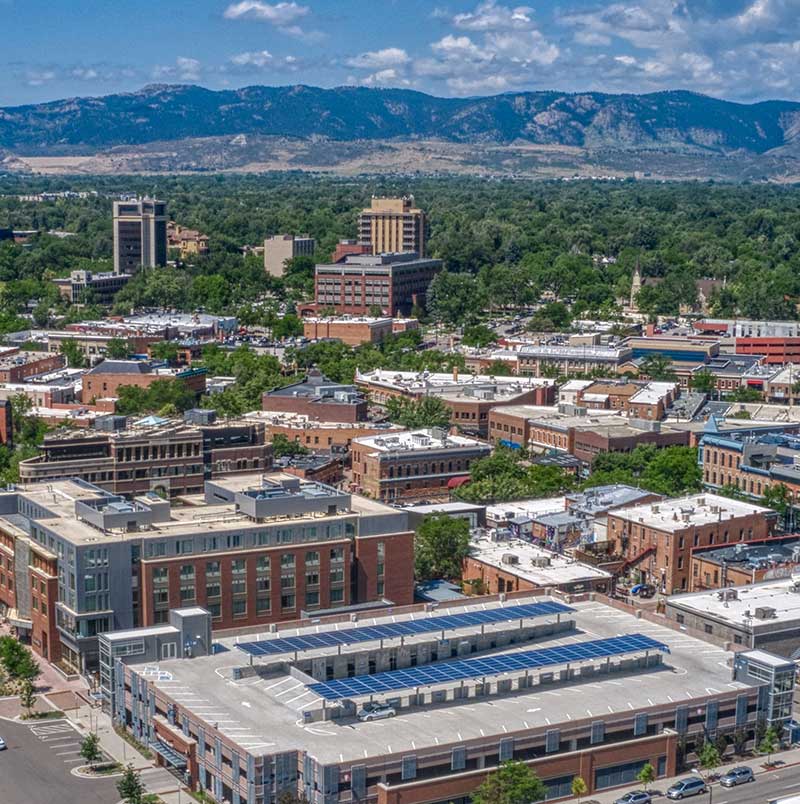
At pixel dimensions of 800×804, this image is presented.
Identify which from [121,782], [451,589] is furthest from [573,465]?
[121,782]

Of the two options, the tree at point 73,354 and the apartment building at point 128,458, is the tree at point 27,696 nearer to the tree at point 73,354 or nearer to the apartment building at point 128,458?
the apartment building at point 128,458

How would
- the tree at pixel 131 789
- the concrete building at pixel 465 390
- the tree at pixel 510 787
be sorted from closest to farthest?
the tree at pixel 510 787
the tree at pixel 131 789
the concrete building at pixel 465 390

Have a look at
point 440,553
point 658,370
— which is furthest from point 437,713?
point 658,370

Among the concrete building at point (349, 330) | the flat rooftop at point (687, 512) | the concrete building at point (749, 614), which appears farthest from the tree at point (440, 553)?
the concrete building at point (349, 330)

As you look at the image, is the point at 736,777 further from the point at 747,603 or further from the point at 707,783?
the point at 747,603

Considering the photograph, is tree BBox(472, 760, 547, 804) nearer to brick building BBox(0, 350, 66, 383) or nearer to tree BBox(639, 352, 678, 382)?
brick building BBox(0, 350, 66, 383)

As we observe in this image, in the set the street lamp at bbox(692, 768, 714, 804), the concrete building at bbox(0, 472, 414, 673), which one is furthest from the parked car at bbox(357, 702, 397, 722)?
the concrete building at bbox(0, 472, 414, 673)
